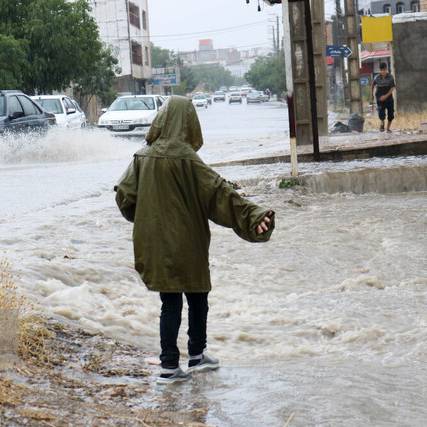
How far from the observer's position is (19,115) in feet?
70.0

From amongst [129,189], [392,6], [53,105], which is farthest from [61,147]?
[392,6]

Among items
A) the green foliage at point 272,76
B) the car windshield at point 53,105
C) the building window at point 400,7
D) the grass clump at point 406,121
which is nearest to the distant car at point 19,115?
the car windshield at point 53,105

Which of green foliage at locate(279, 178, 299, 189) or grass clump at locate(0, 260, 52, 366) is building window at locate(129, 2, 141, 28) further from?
grass clump at locate(0, 260, 52, 366)

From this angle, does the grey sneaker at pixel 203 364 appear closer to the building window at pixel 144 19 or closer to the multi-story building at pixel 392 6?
the multi-story building at pixel 392 6

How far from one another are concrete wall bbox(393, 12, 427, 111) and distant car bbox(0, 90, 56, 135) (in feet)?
42.6

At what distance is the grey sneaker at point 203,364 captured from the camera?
5.86 metres

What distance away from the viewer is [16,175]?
18203mm

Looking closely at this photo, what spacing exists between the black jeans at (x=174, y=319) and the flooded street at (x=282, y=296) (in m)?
0.19

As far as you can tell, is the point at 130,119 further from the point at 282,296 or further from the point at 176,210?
the point at 176,210

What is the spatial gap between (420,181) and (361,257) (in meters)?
4.97

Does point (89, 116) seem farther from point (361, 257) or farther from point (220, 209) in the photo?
point (220, 209)

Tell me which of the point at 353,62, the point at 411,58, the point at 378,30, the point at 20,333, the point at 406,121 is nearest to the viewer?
the point at 20,333

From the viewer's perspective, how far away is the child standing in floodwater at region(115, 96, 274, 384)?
213 inches

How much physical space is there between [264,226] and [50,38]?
36.9 metres
